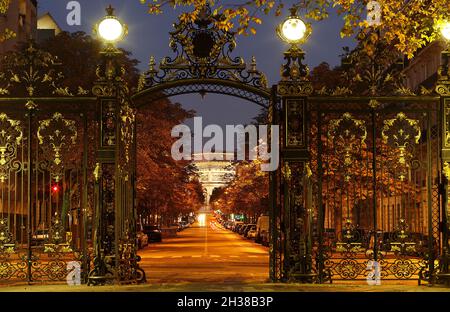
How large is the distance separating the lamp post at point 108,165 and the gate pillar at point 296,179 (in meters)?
3.51

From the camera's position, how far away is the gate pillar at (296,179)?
1911 centimetres

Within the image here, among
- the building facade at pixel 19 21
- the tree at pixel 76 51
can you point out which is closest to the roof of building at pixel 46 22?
the building facade at pixel 19 21

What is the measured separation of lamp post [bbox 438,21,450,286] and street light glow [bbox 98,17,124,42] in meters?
6.87

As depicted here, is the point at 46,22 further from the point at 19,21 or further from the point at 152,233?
the point at 152,233

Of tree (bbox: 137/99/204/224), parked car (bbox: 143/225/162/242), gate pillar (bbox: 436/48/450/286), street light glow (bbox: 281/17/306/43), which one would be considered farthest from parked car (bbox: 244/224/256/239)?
street light glow (bbox: 281/17/306/43)

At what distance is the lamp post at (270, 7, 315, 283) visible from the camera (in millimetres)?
19125

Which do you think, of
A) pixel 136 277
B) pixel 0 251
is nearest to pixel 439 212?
pixel 136 277

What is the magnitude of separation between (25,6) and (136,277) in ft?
174

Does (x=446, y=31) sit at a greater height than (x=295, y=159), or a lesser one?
greater

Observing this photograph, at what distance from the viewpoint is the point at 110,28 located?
19.3 metres

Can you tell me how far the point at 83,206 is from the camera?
63.5ft

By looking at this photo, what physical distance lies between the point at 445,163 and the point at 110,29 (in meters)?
7.66

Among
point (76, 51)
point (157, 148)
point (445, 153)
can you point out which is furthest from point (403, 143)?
point (157, 148)

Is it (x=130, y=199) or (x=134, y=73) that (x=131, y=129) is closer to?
(x=130, y=199)
